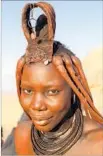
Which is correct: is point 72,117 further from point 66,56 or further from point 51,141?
point 66,56

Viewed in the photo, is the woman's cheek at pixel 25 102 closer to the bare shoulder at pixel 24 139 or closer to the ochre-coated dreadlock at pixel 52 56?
the ochre-coated dreadlock at pixel 52 56

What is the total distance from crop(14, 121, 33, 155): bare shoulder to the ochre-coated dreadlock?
0.39 metres

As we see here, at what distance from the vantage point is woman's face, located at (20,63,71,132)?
6.81ft

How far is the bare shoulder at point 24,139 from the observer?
2.48 m

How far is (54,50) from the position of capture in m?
2.17

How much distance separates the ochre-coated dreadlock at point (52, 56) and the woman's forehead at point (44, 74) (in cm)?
2

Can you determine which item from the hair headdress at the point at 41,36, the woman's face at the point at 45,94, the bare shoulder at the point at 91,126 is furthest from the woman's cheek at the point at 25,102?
the bare shoulder at the point at 91,126

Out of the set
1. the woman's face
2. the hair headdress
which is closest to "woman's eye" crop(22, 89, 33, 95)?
the woman's face

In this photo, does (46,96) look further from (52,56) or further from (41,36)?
(41,36)

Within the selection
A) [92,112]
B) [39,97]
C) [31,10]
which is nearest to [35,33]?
[31,10]

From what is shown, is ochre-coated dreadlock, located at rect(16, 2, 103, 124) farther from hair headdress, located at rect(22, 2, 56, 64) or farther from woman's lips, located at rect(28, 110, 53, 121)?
woman's lips, located at rect(28, 110, 53, 121)

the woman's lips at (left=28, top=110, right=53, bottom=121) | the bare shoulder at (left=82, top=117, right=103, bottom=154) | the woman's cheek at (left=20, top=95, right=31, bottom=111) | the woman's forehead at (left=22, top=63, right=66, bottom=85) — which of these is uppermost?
the woman's forehead at (left=22, top=63, right=66, bottom=85)

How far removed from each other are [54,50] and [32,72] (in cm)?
16

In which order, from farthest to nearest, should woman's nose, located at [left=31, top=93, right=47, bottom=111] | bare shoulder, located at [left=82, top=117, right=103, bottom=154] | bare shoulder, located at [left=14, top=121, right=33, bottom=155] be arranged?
bare shoulder, located at [left=14, top=121, right=33, bottom=155], bare shoulder, located at [left=82, top=117, right=103, bottom=154], woman's nose, located at [left=31, top=93, right=47, bottom=111]
